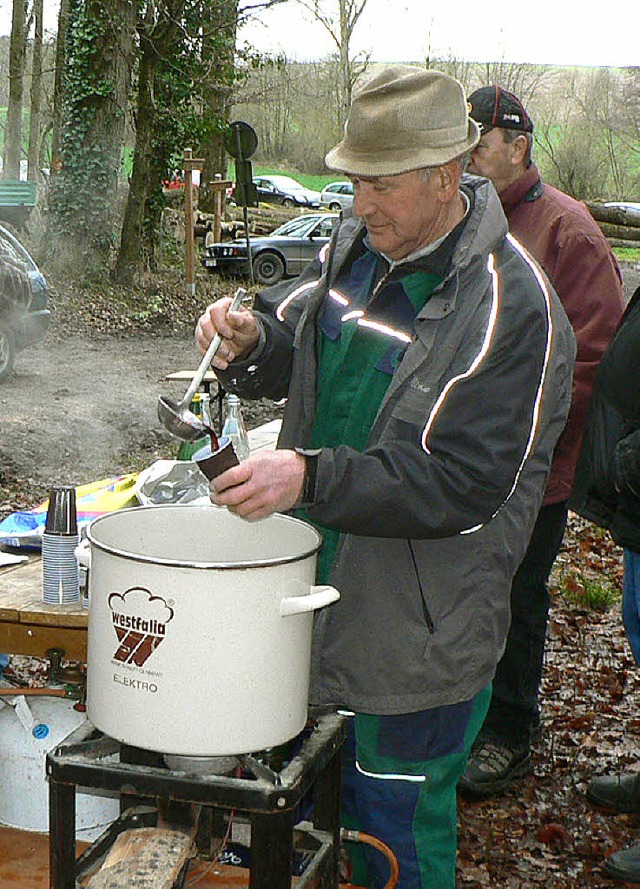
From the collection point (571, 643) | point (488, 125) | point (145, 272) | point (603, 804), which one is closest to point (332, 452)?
point (488, 125)

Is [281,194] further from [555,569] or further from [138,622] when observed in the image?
[138,622]

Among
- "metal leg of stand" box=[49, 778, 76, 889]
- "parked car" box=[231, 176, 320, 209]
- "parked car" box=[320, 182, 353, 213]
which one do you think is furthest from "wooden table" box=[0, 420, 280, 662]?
"parked car" box=[320, 182, 353, 213]

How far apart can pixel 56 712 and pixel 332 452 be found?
1.21 m

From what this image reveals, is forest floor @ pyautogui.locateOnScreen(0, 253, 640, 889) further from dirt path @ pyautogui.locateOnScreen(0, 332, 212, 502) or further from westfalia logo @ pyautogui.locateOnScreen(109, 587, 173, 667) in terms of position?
westfalia logo @ pyautogui.locateOnScreen(109, 587, 173, 667)

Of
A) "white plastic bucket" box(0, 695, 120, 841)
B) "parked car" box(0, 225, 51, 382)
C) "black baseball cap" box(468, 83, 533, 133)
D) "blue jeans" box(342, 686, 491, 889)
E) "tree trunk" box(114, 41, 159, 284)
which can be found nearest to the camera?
"blue jeans" box(342, 686, 491, 889)

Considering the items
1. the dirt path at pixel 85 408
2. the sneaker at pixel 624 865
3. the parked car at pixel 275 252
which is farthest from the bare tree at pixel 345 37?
the sneaker at pixel 624 865

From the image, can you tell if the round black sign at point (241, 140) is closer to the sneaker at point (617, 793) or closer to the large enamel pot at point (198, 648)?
the sneaker at point (617, 793)

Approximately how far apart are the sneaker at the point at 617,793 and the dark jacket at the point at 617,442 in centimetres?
101

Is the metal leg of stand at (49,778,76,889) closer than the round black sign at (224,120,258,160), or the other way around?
the metal leg of stand at (49,778,76,889)

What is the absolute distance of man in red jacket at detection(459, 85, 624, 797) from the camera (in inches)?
130

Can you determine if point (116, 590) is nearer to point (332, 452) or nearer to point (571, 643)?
point (332, 452)

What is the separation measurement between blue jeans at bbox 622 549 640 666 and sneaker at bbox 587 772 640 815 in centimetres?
67

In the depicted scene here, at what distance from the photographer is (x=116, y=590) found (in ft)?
5.24

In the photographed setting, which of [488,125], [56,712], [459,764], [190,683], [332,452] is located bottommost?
[56,712]
